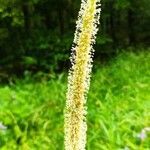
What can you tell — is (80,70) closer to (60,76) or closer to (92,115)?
(92,115)

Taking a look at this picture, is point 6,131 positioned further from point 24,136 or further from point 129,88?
point 129,88

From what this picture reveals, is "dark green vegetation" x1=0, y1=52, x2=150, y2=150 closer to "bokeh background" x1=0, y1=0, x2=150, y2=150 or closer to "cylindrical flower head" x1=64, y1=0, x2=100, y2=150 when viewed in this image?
"bokeh background" x1=0, y1=0, x2=150, y2=150

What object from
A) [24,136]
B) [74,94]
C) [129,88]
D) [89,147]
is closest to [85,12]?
[74,94]

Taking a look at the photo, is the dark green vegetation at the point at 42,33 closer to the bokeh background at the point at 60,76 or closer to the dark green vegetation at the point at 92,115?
the bokeh background at the point at 60,76

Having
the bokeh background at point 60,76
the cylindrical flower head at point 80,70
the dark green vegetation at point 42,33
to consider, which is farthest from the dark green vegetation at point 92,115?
the cylindrical flower head at point 80,70

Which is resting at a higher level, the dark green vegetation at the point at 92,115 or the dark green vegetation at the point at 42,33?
the dark green vegetation at the point at 42,33

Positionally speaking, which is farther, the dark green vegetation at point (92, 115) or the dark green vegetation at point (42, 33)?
the dark green vegetation at point (42, 33)

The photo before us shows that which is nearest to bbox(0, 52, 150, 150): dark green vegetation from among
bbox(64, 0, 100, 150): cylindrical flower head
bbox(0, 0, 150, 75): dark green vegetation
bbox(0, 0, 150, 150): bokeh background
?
bbox(0, 0, 150, 150): bokeh background
